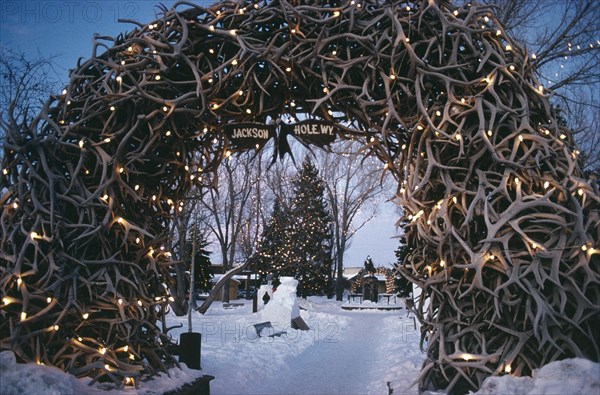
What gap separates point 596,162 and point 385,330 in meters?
8.47

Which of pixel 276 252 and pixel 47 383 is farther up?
pixel 276 252

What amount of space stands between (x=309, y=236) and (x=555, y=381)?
82.9ft

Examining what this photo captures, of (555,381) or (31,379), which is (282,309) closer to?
(31,379)

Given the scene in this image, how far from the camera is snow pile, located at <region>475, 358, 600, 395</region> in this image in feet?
14.6

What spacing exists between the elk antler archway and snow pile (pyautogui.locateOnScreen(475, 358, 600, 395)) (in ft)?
0.71

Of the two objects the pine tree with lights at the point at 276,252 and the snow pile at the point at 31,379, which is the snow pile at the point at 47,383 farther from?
the pine tree with lights at the point at 276,252

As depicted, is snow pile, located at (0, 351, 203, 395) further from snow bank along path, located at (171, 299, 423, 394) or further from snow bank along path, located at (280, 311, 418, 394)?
snow bank along path, located at (280, 311, 418, 394)

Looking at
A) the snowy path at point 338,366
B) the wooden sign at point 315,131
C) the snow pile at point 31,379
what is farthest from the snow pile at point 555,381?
the snow pile at point 31,379

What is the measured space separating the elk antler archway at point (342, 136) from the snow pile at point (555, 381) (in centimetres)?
22

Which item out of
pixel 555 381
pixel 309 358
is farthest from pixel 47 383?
pixel 309 358

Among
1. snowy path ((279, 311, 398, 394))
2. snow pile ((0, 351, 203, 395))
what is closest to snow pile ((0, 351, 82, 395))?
snow pile ((0, 351, 203, 395))

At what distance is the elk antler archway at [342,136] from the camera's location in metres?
5.11

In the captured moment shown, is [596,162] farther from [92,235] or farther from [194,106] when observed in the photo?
[92,235]

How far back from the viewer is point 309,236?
29.8 meters
